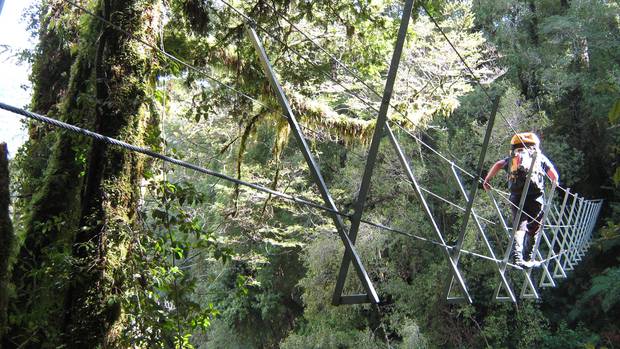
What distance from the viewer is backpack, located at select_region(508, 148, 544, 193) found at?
3.82 meters

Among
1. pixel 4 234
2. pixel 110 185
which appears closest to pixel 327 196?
pixel 110 185

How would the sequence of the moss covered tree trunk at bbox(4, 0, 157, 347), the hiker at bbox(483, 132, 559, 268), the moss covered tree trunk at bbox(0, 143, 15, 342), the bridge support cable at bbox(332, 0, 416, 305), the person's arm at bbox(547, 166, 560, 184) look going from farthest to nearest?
the person's arm at bbox(547, 166, 560, 184)
the hiker at bbox(483, 132, 559, 268)
the bridge support cable at bbox(332, 0, 416, 305)
the moss covered tree trunk at bbox(4, 0, 157, 347)
the moss covered tree trunk at bbox(0, 143, 15, 342)

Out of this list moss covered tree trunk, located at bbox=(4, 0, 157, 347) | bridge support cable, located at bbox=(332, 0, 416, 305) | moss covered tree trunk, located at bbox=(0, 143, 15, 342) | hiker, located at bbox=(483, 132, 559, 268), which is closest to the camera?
moss covered tree trunk, located at bbox=(0, 143, 15, 342)

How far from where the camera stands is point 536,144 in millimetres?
3857

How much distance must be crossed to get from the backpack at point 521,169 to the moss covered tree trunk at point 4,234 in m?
3.49

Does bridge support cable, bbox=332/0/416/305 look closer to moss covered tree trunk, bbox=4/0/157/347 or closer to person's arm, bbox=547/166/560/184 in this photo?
moss covered tree trunk, bbox=4/0/157/347

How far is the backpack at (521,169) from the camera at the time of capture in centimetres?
382

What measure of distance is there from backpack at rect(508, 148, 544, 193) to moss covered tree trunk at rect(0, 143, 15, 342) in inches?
137

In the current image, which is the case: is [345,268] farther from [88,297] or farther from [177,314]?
[88,297]

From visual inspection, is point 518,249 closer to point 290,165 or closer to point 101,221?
point 101,221

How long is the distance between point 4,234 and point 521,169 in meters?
3.58

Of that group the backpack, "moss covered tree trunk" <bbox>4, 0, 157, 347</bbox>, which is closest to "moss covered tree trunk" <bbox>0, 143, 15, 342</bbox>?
"moss covered tree trunk" <bbox>4, 0, 157, 347</bbox>

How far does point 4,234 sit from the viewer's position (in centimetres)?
86

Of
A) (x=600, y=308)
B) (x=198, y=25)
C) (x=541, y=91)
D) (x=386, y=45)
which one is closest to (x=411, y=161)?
(x=541, y=91)
